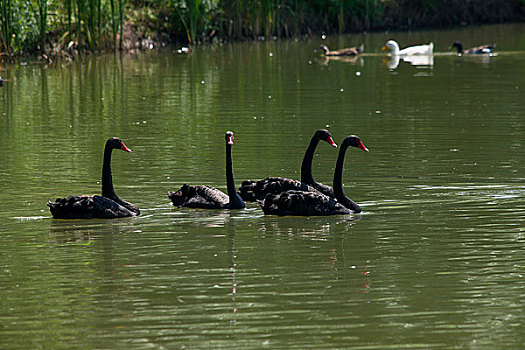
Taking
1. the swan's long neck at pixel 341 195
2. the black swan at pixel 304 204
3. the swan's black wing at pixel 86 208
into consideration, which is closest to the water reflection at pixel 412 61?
the swan's long neck at pixel 341 195

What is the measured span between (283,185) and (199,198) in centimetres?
91

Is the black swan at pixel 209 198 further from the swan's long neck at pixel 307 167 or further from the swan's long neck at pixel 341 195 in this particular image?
the swan's long neck at pixel 341 195

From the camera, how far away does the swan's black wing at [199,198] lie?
33.1 feet

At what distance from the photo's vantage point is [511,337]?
19.7ft

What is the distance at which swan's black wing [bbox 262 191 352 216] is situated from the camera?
378 inches

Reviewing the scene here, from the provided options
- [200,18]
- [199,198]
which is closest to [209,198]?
[199,198]

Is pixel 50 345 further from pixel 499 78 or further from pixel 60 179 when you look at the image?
pixel 499 78

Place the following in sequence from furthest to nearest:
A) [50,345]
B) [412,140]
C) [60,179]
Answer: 1. [412,140]
2. [60,179]
3. [50,345]

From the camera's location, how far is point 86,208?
9562 mm

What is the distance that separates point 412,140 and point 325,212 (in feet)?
15.8

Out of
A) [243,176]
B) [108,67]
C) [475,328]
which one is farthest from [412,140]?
[108,67]

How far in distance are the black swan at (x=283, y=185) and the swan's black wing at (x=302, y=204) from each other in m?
0.49

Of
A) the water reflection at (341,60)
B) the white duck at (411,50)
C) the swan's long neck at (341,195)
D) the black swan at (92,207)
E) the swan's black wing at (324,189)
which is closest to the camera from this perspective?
the black swan at (92,207)

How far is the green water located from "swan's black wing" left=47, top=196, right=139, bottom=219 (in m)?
0.14
